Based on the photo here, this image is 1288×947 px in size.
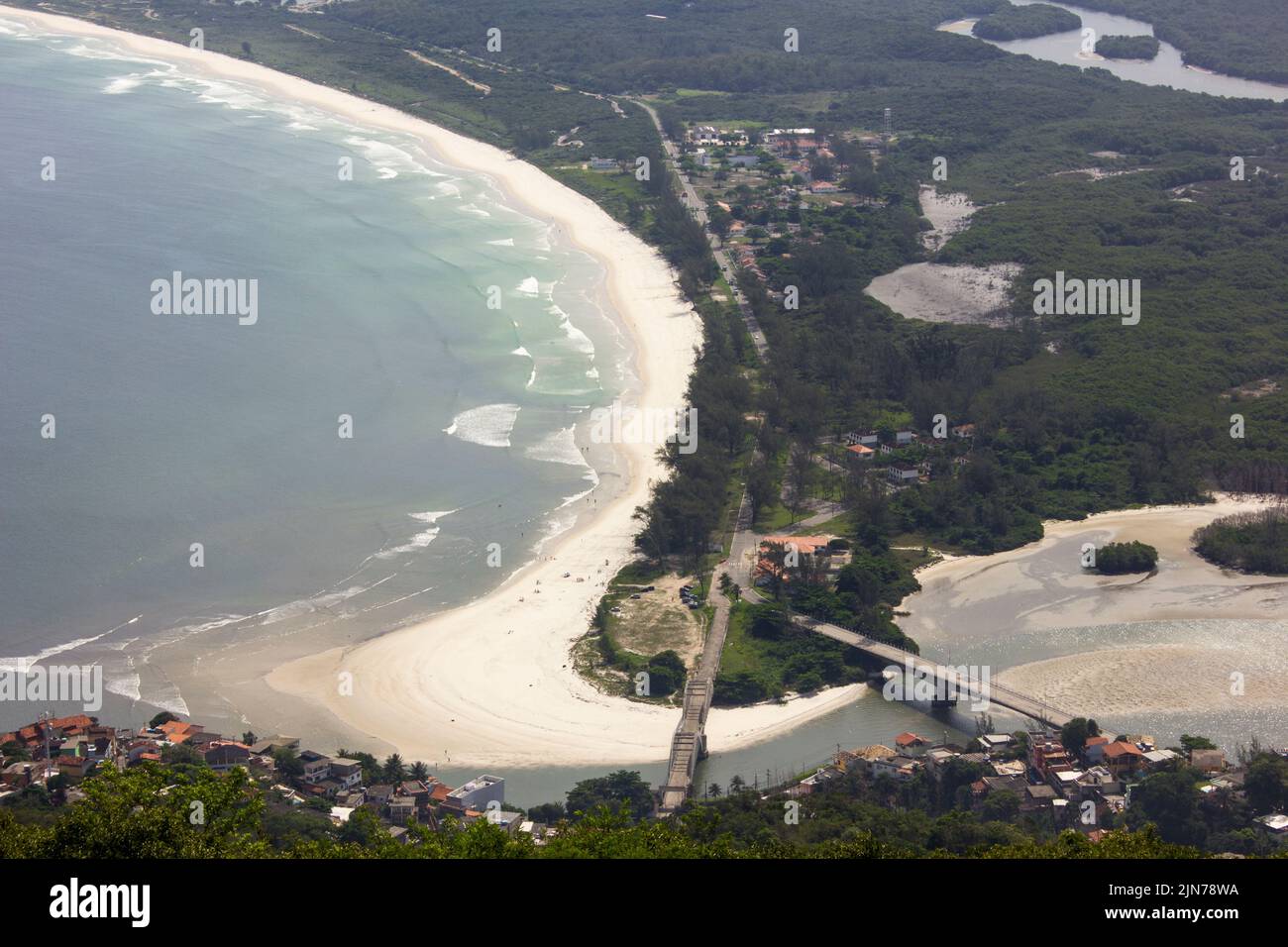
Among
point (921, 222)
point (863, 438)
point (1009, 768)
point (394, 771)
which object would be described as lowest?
point (394, 771)

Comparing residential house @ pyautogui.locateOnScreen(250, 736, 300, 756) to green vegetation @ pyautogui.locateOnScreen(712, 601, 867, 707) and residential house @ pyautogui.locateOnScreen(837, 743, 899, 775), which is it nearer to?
green vegetation @ pyautogui.locateOnScreen(712, 601, 867, 707)

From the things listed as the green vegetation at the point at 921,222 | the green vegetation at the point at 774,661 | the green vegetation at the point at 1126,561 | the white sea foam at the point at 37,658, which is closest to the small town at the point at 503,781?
the green vegetation at the point at 774,661

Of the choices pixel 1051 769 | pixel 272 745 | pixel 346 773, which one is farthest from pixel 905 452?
pixel 272 745

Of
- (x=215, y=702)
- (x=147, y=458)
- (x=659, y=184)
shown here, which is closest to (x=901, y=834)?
(x=215, y=702)

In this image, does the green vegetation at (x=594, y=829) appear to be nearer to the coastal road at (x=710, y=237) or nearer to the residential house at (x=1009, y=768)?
the residential house at (x=1009, y=768)

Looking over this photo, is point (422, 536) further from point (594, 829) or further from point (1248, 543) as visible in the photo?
point (1248, 543)

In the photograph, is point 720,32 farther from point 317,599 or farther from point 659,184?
point 317,599

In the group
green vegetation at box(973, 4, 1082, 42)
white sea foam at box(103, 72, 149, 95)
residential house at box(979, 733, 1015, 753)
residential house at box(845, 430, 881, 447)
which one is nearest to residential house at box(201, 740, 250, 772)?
residential house at box(979, 733, 1015, 753)
